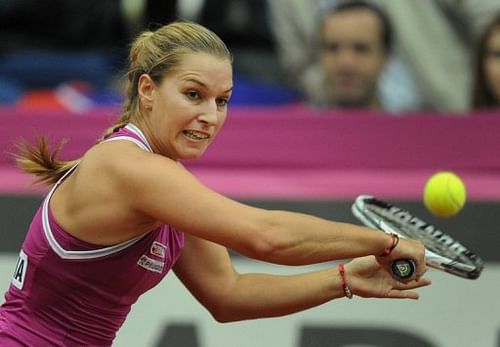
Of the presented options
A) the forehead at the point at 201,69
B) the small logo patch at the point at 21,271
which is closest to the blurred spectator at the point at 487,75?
the forehead at the point at 201,69

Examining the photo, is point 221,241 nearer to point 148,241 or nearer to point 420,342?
point 148,241

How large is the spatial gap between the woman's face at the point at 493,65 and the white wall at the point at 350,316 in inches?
39.9

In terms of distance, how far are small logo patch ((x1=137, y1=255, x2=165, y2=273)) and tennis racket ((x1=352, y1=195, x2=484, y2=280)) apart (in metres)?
0.67

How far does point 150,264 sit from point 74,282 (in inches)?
8.7

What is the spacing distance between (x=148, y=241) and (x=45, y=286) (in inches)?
12.7

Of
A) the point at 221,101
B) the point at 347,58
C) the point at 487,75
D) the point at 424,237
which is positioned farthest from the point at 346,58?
the point at 221,101

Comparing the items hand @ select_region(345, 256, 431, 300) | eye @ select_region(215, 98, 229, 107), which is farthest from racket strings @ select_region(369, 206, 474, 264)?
eye @ select_region(215, 98, 229, 107)

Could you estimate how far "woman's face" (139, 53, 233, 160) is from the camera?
10.4 feet

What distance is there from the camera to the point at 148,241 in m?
3.30

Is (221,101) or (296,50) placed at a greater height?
(296,50)

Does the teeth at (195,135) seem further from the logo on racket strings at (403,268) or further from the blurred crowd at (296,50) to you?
the blurred crowd at (296,50)

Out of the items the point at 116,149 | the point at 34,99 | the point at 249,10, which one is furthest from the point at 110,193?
the point at 249,10

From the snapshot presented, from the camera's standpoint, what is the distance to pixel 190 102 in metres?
3.17

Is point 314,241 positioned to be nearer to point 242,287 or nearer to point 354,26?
point 242,287
